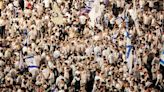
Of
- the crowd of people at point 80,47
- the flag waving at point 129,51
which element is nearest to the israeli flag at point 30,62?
the crowd of people at point 80,47

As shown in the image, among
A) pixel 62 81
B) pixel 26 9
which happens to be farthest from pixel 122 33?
pixel 26 9

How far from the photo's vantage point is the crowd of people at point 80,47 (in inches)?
233

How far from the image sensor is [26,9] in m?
6.67

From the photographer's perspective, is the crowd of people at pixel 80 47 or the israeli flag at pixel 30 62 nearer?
the crowd of people at pixel 80 47

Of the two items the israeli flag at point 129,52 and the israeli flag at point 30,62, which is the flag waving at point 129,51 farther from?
the israeli flag at point 30,62

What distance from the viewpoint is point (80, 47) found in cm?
→ 624

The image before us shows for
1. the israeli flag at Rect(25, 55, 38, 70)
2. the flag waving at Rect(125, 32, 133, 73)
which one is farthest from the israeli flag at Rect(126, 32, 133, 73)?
the israeli flag at Rect(25, 55, 38, 70)

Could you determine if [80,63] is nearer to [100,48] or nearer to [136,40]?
[100,48]

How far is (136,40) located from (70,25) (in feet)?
2.86

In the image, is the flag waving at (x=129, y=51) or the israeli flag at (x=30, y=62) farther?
the israeli flag at (x=30, y=62)

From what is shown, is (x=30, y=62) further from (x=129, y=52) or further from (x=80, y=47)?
(x=129, y=52)

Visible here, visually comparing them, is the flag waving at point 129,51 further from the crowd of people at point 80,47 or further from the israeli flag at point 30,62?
the israeli flag at point 30,62

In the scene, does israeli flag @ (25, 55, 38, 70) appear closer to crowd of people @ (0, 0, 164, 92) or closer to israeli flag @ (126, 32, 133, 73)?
crowd of people @ (0, 0, 164, 92)

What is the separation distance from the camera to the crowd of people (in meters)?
5.93
